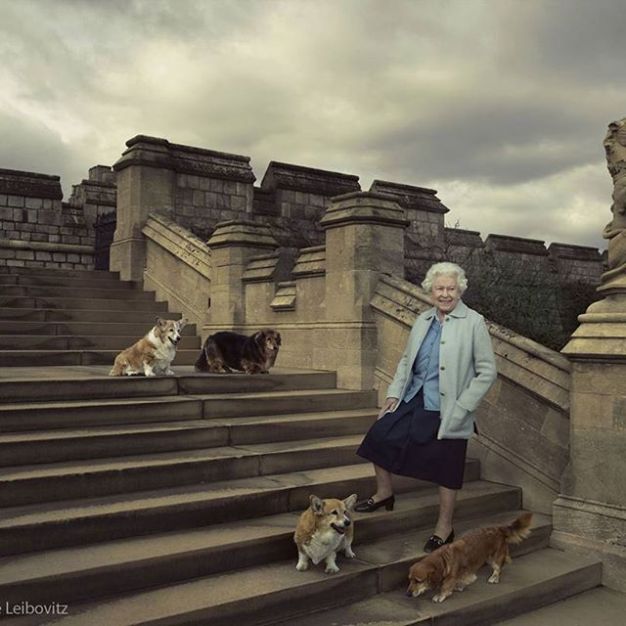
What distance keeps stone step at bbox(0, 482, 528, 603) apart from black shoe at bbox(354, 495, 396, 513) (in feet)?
0.19

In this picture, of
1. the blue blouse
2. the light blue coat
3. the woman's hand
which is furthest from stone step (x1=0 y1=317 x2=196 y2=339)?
the light blue coat

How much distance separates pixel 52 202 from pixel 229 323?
7.90 meters

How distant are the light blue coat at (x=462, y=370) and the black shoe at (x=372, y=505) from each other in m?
0.86

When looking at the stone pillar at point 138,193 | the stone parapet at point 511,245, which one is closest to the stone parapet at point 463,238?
the stone parapet at point 511,245

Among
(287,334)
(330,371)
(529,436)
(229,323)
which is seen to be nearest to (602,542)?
(529,436)

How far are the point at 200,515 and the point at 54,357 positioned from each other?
4237mm

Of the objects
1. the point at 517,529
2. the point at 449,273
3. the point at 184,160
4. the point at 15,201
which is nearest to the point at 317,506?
the point at 517,529

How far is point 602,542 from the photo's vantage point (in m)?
5.29

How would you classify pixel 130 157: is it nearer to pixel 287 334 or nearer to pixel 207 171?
pixel 207 171

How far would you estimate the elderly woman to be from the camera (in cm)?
456

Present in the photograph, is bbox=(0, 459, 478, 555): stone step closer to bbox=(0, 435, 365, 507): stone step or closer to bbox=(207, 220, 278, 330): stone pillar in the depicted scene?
bbox=(0, 435, 365, 507): stone step

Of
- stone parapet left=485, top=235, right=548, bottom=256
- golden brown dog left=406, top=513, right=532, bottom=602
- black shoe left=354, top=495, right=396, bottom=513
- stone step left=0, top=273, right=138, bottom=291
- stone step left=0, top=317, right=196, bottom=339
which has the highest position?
stone parapet left=485, top=235, right=548, bottom=256

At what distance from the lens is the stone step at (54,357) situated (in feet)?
25.2

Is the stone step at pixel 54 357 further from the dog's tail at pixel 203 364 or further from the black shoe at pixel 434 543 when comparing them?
the black shoe at pixel 434 543
